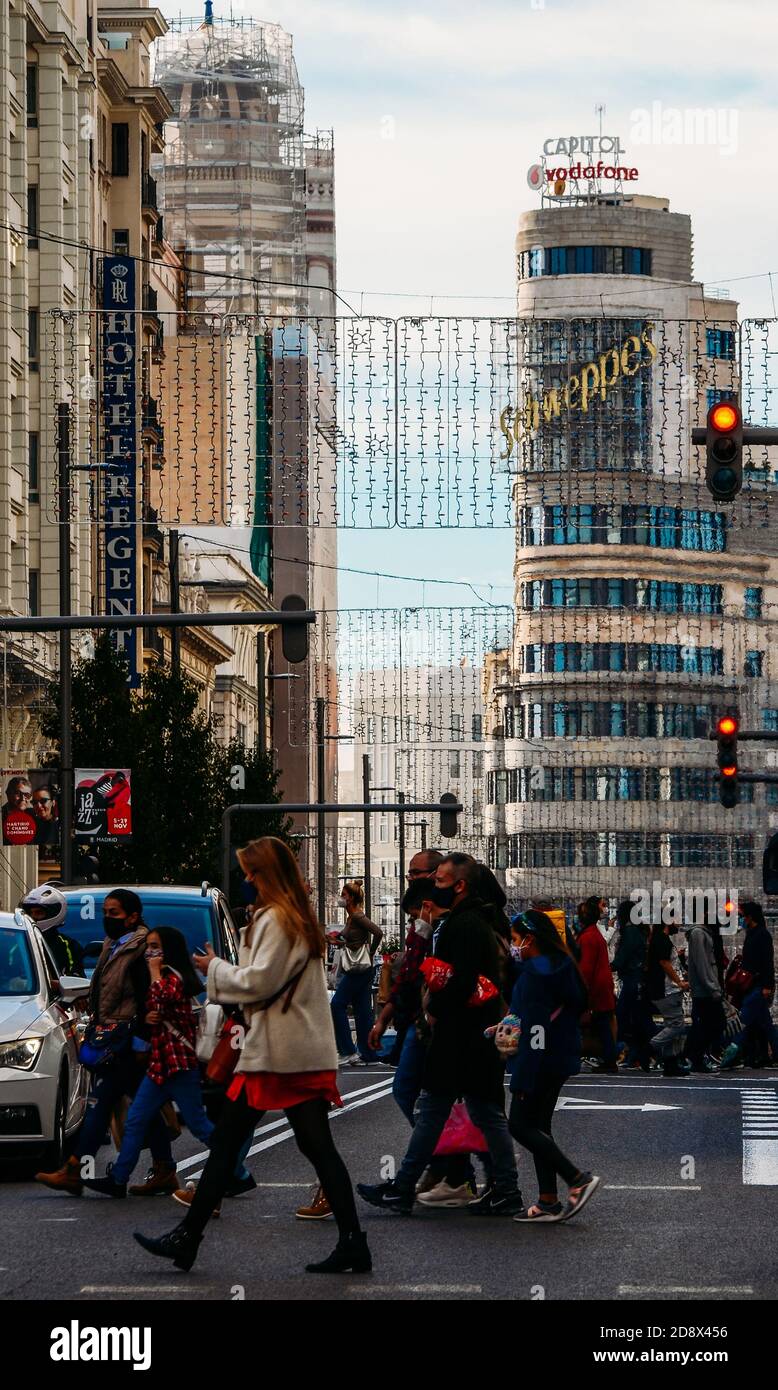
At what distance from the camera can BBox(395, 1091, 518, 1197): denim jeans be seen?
14219 mm

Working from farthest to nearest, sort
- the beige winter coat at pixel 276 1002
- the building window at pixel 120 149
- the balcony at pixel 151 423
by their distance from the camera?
the building window at pixel 120 149
the balcony at pixel 151 423
the beige winter coat at pixel 276 1002

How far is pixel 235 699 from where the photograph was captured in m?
104

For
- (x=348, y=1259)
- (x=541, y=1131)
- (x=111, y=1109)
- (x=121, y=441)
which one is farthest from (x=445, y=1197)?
(x=121, y=441)

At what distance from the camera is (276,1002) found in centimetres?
1163

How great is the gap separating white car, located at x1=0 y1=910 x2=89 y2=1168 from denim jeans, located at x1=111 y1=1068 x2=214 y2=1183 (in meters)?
1.10

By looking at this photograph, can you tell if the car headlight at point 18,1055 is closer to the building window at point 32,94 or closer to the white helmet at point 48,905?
the white helmet at point 48,905

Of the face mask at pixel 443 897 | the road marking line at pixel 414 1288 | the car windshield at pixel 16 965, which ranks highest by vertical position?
the face mask at pixel 443 897

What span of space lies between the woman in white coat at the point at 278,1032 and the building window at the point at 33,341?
48.1m

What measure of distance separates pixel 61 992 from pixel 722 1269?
6.23m

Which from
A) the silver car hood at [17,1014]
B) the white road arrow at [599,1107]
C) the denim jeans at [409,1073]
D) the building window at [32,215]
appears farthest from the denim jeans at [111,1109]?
the building window at [32,215]

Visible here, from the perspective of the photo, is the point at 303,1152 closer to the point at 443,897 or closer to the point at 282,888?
the point at 282,888

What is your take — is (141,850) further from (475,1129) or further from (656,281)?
(656,281)

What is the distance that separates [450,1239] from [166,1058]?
7.55ft

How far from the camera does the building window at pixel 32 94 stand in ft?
204
